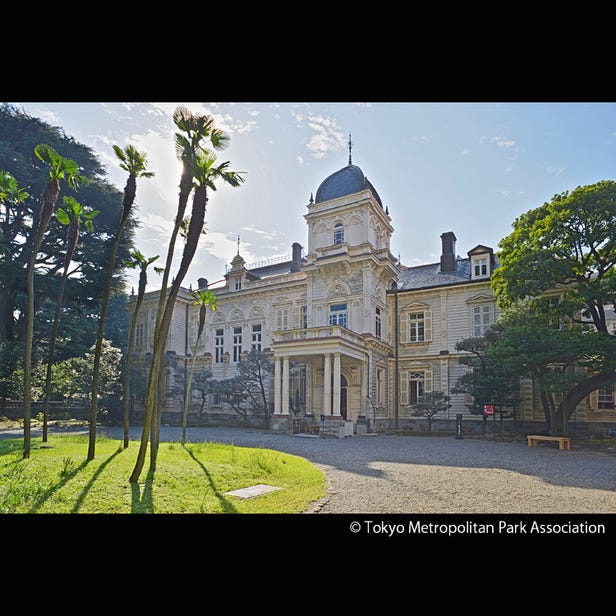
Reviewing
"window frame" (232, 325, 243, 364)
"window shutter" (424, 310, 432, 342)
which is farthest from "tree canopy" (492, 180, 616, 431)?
"window frame" (232, 325, 243, 364)

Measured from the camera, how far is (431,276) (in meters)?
13.4

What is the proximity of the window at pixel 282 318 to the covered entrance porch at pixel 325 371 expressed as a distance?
1.15m

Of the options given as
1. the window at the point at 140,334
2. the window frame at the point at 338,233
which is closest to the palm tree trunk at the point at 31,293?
the window at the point at 140,334

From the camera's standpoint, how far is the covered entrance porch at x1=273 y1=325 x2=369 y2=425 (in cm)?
1254

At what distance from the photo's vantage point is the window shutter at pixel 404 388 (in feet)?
43.1

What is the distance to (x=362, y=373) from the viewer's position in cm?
1361

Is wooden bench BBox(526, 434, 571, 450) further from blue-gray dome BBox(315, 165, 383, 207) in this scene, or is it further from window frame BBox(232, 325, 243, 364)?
window frame BBox(232, 325, 243, 364)
